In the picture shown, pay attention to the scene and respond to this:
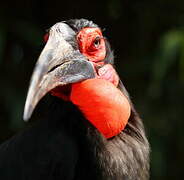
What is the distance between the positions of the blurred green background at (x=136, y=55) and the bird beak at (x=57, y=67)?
1790 mm

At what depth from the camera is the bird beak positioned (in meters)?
2.09

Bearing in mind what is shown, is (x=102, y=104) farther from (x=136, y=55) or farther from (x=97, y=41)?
(x=136, y=55)

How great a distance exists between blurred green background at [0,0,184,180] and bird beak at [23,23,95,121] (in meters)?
1.79

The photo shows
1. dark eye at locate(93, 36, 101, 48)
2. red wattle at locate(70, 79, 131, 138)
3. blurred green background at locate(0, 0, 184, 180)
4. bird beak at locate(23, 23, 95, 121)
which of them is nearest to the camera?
bird beak at locate(23, 23, 95, 121)

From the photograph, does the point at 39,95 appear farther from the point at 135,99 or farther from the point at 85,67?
the point at 135,99

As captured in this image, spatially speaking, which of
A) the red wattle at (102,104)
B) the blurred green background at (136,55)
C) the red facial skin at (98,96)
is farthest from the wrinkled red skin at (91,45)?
the blurred green background at (136,55)

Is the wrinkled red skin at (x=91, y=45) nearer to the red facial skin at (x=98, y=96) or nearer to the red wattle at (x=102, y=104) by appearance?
the red facial skin at (x=98, y=96)

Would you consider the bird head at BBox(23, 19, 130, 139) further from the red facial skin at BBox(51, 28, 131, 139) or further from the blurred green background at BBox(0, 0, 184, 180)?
the blurred green background at BBox(0, 0, 184, 180)

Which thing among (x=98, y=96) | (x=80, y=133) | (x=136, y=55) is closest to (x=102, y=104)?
(x=98, y=96)

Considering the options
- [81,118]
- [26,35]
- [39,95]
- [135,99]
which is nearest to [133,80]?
[135,99]

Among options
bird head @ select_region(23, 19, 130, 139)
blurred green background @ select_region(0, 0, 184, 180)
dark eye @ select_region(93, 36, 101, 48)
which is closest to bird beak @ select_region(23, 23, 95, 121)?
bird head @ select_region(23, 19, 130, 139)

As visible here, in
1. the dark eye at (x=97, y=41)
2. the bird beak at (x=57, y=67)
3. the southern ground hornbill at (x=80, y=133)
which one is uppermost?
the bird beak at (x=57, y=67)

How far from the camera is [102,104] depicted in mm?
2463

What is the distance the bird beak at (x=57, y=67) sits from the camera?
6.86 feet
